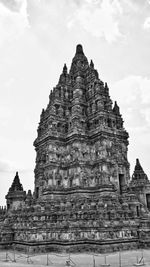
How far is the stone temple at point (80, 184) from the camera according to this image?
24891mm

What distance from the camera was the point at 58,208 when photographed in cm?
2789

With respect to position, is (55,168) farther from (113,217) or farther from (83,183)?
(113,217)

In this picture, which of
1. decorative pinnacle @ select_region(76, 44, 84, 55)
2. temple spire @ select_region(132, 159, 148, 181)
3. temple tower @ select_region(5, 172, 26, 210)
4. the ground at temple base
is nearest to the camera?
the ground at temple base

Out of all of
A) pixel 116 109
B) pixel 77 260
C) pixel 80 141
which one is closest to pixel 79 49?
pixel 116 109

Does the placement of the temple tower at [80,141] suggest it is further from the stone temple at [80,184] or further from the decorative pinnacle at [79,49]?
the decorative pinnacle at [79,49]

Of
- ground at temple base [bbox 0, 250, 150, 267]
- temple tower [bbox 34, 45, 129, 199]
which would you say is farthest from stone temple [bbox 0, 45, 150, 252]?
ground at temple base [bbox 0, 250, 150, 267]

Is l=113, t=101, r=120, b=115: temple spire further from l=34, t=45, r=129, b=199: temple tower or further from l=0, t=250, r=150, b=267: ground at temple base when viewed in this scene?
l=0, t=250, r=150, b=267: ground at temple base

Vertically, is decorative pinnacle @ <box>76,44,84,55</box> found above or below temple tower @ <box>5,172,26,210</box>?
above

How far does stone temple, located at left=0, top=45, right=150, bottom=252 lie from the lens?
2489 cm

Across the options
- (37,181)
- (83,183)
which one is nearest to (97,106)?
(83,183)

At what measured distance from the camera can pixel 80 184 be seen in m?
32.2

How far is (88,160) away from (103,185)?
4812mm

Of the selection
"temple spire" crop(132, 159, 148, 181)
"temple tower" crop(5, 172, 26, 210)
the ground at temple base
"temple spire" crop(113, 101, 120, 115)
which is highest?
"temple spire" crop(113, 101, 120, 115)

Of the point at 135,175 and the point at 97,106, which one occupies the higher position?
the point at 97,106
